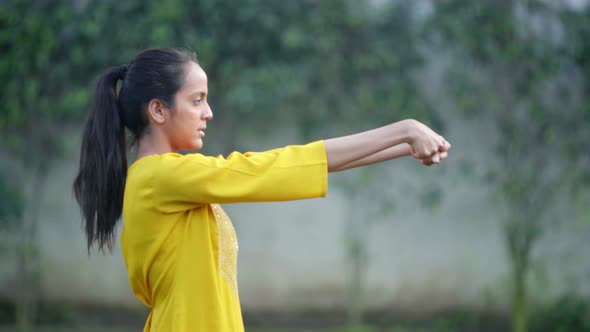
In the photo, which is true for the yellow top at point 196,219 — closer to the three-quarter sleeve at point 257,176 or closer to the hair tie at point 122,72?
the three-quarter sleeve at point 257,176

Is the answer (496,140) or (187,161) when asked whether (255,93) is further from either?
(187,161)

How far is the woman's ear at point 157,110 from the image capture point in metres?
1.77

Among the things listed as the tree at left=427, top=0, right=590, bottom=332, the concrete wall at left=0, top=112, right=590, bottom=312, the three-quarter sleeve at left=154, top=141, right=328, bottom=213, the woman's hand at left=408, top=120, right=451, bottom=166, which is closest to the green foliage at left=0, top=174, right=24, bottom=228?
the concrete wall at left=0, top=112, right=590, bottom=312

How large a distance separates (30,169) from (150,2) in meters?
1.49

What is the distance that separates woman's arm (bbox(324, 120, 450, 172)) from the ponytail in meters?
0.54

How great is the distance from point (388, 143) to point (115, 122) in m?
0.68

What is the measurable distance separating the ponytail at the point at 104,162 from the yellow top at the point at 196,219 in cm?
7

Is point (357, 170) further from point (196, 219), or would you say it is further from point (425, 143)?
point (425, 143)

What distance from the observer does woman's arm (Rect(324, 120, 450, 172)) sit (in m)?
1.56

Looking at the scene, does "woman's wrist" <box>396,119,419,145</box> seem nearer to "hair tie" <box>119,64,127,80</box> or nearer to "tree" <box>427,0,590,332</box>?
"hair tie" <box>119,64,127,80</box>

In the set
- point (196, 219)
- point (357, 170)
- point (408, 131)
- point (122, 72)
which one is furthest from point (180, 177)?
point (357, 170)

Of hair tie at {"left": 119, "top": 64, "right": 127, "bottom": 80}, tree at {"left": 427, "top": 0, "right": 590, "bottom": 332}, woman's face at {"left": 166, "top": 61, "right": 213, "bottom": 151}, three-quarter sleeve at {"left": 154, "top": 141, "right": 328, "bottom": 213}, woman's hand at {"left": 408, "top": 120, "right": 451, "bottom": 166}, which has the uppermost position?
tree at {"left": 427, "top": 0, "right": 590, "bottom": 332}

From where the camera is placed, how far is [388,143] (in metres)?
1.58

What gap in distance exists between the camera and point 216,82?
511 cm
